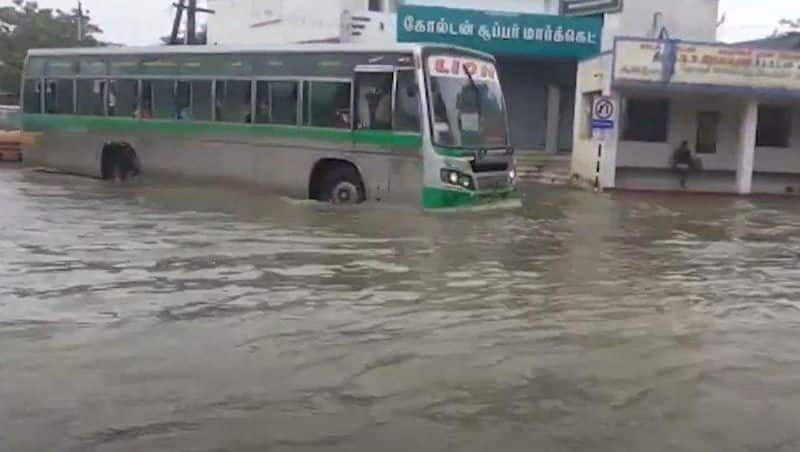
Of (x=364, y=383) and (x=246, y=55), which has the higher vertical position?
(x=246, y=55)

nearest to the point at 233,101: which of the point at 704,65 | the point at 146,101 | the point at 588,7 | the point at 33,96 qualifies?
the point at 146,101

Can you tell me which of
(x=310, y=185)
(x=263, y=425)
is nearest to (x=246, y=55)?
(x=310, y=185)

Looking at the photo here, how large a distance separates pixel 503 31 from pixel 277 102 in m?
12.8

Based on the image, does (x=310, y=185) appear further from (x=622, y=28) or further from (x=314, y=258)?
(x=622, y=28)

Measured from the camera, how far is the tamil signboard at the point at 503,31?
25.9m

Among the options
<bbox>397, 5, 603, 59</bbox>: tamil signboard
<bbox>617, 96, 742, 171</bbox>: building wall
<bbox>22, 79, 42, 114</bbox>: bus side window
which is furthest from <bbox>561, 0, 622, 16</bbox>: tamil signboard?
<bbox>22, 79, 42, 114</bbox>: bus side window

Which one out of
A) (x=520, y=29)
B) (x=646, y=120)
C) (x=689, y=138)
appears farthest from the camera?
(x=520, y=29)

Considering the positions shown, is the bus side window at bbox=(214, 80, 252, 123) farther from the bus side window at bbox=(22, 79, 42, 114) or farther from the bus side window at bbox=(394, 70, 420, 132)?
the bus side window at bbox=(22, 79, 42, 114)

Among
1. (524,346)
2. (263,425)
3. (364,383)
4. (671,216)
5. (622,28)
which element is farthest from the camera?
(622,28)

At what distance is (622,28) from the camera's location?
96.4 ft

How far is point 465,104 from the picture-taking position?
13883 mm

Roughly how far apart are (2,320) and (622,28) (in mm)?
25531

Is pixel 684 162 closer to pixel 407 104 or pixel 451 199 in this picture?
pixel 451 199

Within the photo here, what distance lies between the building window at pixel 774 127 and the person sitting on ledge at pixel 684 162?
226cm
